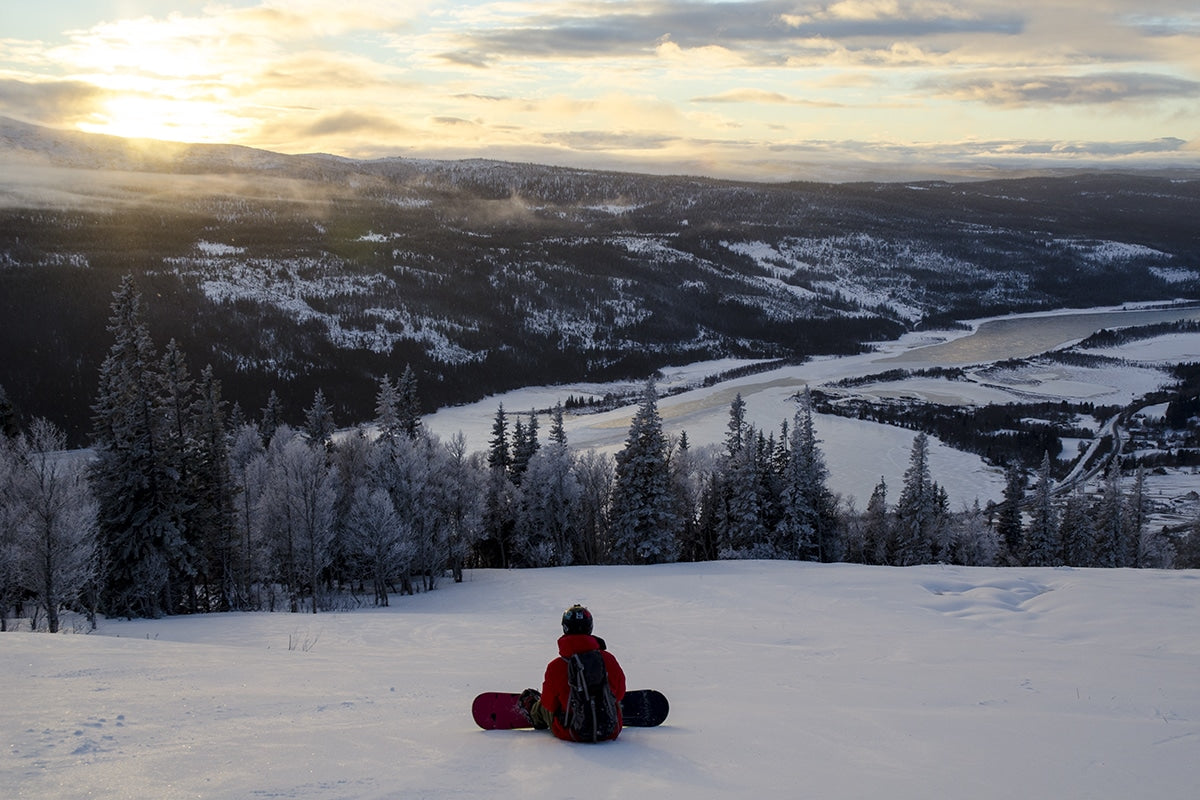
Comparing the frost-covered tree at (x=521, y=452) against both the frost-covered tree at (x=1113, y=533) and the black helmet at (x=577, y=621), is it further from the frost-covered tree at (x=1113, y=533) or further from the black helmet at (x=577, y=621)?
the black helmet at (x=577, y=621)

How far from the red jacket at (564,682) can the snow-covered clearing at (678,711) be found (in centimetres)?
33

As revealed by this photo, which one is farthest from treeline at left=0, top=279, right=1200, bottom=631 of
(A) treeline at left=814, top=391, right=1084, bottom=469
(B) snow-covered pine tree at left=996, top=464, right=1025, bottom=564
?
(A) treeline at left=814, top=391, right=1084, bottom=469

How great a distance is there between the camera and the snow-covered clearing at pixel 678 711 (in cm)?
675

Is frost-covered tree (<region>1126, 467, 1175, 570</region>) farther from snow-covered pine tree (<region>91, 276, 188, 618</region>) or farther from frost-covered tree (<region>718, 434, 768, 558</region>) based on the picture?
snow-covered pine tree (<region>91, 276, 188, 618</region>)

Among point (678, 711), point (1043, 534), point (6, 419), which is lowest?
point (1043, 534)

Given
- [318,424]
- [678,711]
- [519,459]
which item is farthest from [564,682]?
[318,424]

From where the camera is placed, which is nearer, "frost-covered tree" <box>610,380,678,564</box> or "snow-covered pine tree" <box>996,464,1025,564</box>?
"frost-covered tree" <box>610,380,678,564</box>

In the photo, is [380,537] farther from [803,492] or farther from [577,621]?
[577,621]

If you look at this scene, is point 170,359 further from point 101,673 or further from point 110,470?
point 101,673

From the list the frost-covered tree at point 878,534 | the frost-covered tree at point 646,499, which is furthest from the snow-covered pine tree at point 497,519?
the frost-covered tree at point 878,534

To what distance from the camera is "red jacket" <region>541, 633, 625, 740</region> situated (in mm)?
8148

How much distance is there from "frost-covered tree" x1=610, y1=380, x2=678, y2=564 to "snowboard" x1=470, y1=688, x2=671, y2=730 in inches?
1340

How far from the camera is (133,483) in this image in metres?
28.6

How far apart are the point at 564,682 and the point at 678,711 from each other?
8.50 ft
